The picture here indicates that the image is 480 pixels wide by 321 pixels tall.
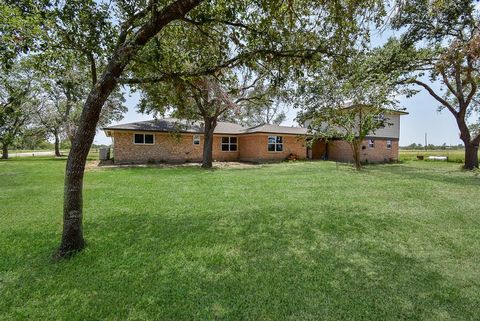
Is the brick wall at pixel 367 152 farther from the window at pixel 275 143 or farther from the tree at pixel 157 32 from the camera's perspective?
the tree at pixel 157 32

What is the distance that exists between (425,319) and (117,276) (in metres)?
3.56

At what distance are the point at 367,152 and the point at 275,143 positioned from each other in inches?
354

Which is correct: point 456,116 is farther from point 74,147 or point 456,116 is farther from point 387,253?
point 74,147

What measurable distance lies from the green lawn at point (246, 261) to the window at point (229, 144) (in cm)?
1670

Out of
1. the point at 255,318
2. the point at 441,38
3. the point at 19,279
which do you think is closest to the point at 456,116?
the point at 441,38

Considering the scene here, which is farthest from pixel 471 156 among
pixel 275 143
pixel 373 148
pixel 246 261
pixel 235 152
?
pixel 246 261

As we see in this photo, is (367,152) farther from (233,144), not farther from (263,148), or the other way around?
(233,144)

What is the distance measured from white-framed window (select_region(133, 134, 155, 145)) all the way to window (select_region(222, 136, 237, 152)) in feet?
21.5

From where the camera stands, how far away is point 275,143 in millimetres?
23766

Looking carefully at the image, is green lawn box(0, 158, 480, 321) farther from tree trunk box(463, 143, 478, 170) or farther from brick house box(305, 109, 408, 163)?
brick house box(305, 109, 408, 163)

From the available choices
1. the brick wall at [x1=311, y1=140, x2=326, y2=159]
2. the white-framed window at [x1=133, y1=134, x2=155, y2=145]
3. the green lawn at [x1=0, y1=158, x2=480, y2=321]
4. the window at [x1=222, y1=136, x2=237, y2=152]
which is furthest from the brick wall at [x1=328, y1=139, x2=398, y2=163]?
the white-framed window at [x1=133, y1=134, x2=155, y2=145]

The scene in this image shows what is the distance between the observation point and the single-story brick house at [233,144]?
19.7 metres

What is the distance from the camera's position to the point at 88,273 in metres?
3.39

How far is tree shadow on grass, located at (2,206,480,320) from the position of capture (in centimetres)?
264
